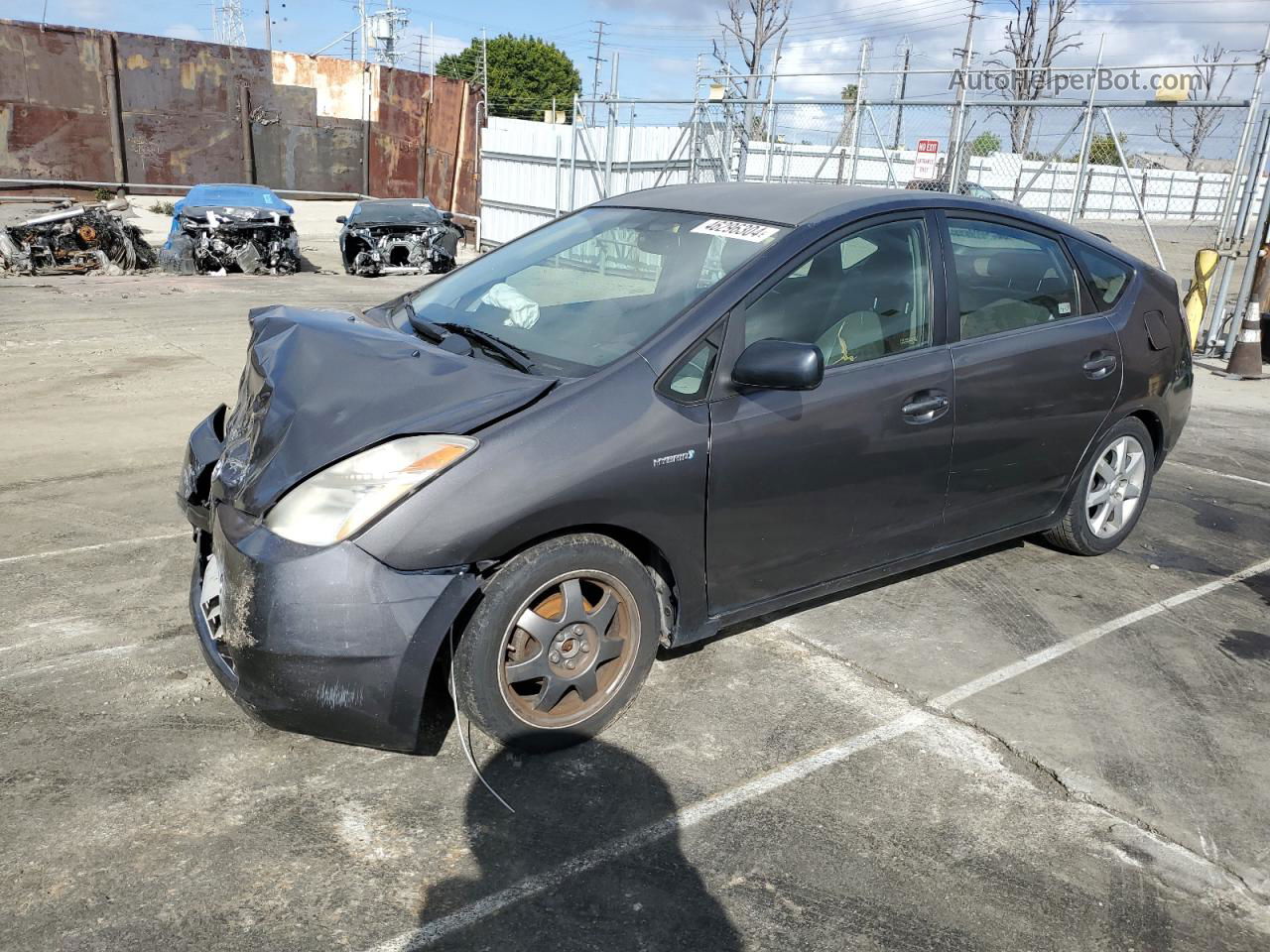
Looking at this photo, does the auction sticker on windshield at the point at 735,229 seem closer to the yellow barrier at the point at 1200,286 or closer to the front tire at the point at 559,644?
the front tire at the point at 559,644

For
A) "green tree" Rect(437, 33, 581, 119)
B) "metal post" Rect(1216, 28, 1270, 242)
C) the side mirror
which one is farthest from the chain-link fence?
"green tree" Rect(437, 33, 581, 119)

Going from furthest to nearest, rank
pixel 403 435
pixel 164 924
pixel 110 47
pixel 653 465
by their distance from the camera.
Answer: pixel 110 47 → pixel 653 465 → pixel 403 435 → pixel 164 924

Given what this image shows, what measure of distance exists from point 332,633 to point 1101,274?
389cm

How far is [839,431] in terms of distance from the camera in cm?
362

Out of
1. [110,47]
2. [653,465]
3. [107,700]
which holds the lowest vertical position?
[107,700]

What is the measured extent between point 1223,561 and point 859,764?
3.07 meters

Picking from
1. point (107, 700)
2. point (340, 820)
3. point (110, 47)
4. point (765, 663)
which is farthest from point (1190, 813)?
point (110, 47)

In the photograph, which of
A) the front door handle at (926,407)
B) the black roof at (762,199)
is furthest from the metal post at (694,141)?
the front door handle at (926,407)

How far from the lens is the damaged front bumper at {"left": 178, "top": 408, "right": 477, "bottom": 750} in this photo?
9.14 feet

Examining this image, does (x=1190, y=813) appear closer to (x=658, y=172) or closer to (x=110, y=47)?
(x=658, y=172)

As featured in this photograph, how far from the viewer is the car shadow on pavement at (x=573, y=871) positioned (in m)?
2.49

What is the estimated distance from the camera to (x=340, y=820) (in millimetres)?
2869

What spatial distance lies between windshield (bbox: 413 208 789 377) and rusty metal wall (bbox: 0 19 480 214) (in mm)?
19890

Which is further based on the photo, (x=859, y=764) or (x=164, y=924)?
(x=859, y=764)
